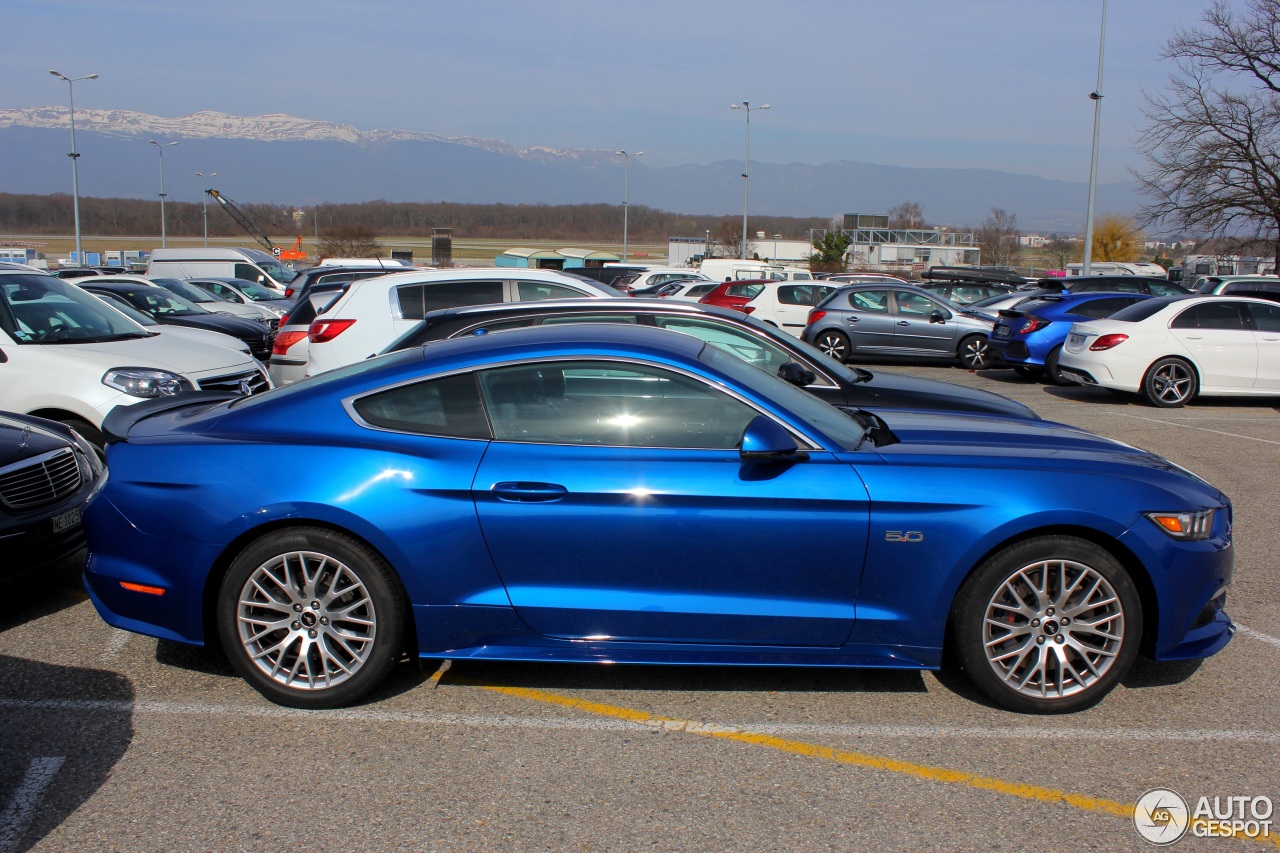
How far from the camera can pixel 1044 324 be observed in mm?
15188

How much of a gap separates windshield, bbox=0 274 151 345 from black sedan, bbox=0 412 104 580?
1.98 metres

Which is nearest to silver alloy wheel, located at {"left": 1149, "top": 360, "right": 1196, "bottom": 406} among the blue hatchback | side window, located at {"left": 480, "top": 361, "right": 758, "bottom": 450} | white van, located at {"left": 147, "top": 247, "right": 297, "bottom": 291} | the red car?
the blue hatchback

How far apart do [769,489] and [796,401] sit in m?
0.70

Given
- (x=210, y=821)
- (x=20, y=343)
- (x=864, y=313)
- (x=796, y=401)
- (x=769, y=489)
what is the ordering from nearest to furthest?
(x=210, y=821) → (x=769, y=489) → (x=796, y=401) → (x=20, y=343) → (x=864, y=313)

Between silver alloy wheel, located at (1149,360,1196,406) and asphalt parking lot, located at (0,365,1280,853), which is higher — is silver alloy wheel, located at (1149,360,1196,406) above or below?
above

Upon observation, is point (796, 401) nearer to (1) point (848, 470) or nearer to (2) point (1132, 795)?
(1) point (848, 470)

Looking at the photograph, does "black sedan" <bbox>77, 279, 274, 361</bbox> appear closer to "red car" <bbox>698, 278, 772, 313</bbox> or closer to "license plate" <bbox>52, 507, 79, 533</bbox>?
"red car" <bbox>698, 278, 772, 313</bbox>

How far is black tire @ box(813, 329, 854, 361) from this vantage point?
18.3m

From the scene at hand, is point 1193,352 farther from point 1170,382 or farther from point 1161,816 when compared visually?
point 1161,816

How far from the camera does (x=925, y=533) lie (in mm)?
3775

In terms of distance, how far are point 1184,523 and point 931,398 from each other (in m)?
2.93

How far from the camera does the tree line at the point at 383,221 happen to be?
12306 cm

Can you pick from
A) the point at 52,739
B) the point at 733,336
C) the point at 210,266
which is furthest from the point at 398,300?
the point at 210,266

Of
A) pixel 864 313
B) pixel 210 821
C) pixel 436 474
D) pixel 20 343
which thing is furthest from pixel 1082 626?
pixel 864 313
